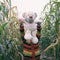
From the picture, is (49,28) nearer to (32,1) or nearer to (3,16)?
(3,16)

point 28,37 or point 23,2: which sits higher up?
point 23,2

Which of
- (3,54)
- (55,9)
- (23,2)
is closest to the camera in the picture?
(3,54)

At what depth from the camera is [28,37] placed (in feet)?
3.12

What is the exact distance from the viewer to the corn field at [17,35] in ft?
3.67

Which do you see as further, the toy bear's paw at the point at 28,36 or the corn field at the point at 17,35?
the corn field at the point at 17,35

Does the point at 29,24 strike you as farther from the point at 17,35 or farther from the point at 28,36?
the point at 17,35

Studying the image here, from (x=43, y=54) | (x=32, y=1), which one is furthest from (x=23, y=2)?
(x=43, y=54)

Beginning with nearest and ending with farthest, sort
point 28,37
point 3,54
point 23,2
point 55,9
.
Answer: point 28,37 → point 3,54 → point 55,9 → point 23,2

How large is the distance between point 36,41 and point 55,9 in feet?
1.01

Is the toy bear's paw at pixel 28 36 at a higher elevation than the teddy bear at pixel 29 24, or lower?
lower

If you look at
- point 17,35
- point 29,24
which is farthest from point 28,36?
point 17,35

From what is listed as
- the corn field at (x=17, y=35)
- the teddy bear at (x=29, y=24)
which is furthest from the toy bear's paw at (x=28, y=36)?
the corn field at (x=17, y=35)

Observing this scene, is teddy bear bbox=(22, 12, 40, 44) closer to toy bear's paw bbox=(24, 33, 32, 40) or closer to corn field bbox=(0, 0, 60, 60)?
toy bear's paw bbox=(24, 33, 32, 40)

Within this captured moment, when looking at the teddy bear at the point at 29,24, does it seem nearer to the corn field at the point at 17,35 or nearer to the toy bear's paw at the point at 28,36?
the toy bear's paw at the point at 28,36
